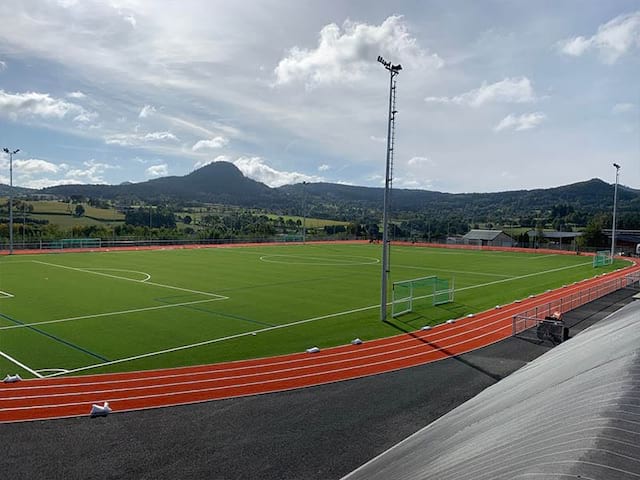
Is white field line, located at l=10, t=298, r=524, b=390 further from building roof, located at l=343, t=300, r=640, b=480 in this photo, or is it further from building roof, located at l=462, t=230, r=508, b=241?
building roof, located at l=462, t=230, r=508, b=241

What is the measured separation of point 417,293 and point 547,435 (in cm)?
2482

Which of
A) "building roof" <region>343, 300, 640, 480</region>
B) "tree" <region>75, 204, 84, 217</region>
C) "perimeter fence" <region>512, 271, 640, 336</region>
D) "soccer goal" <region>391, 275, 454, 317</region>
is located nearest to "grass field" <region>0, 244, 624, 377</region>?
"soccer goal" <region>391, 275, 454, 317</region>

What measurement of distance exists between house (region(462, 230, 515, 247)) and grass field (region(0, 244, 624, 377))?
44.5 metres

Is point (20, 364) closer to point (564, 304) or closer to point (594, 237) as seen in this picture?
point (564, 304)

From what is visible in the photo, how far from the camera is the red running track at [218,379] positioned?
12.4 metres

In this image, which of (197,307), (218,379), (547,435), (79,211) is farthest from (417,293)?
(79,211)

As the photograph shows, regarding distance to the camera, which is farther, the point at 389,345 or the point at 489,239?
the point at 489,239

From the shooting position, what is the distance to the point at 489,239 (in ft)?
319

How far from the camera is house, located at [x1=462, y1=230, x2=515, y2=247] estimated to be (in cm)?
9229

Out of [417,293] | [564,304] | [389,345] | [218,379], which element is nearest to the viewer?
[218,379]

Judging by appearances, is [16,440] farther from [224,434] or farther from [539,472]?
[539,472]

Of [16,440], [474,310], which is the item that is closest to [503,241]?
[474,310]

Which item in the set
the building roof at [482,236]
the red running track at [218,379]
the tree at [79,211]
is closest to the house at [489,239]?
A: the building roof at [482,236]

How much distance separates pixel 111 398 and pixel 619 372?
1205 cm
